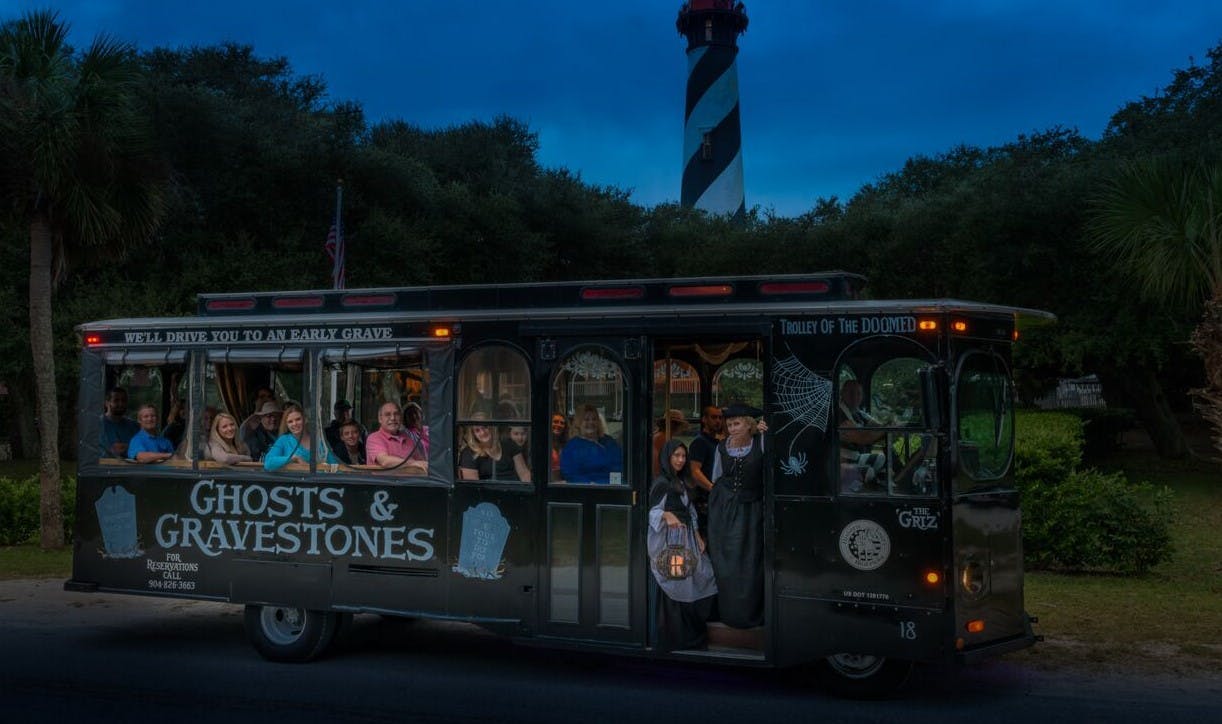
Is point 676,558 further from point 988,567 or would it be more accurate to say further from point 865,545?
point 988,567

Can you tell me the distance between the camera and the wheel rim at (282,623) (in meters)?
9.60

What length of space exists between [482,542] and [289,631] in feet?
6.51

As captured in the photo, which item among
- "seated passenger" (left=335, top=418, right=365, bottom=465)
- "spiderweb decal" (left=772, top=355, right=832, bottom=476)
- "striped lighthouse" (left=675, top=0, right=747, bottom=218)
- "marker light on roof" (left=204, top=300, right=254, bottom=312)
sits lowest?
"seated passenger" (left=335, top=418, right=365, bottom=465)

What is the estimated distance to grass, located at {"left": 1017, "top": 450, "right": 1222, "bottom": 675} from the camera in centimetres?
944

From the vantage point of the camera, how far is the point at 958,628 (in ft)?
24.8

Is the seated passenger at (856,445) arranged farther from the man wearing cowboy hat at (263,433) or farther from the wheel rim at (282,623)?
the man wearing cowboy hat at (263,433)

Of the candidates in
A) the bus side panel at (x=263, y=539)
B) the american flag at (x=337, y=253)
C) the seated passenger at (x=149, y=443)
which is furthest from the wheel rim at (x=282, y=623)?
the american flag at (x=337, y=253)

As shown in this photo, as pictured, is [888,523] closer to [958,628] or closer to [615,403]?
[958,628]

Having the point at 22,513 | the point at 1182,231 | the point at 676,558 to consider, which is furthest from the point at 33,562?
the point at 1182,231

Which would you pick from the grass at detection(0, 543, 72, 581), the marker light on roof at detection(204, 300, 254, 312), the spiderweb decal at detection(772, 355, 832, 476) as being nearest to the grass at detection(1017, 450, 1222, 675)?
the spiderweb decal at detection(772, 355, 832, 476)

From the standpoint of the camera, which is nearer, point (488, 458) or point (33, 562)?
point (488, 458)

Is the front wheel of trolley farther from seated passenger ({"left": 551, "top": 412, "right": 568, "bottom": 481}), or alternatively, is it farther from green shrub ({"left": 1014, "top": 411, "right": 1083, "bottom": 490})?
green shrub ({"left": 1014, "top": 411, "right": 1083, "bottom": 490})

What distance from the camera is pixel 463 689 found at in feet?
28.2

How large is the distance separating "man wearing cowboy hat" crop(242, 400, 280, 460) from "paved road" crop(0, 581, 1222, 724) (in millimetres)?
1691
